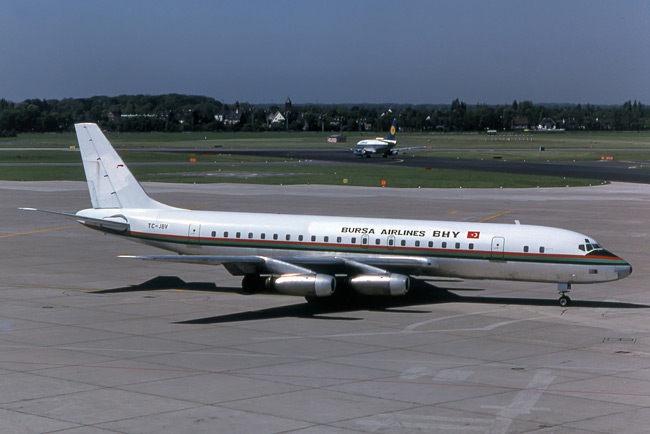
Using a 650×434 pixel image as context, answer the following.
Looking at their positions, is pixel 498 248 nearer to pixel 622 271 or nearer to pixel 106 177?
pixel 622 271

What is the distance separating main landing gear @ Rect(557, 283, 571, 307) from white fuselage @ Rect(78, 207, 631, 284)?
1.28 feet

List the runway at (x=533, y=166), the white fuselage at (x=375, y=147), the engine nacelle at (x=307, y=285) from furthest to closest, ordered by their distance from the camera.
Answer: the white fuselage at (x=375, y=147), the runway at (x=533, y=166), the engine nacelle at (x=307, y=285)

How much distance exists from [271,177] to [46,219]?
44392mm

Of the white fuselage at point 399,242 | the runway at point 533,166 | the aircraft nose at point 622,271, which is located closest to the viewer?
the aircraft nose at point 622,271

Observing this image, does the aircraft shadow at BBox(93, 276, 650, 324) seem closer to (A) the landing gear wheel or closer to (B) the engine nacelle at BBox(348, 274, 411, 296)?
(A) the landing gear wheel

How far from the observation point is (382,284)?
117 ft

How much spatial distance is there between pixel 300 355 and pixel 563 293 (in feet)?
46.2

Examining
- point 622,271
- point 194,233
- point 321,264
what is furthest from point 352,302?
point 622,271

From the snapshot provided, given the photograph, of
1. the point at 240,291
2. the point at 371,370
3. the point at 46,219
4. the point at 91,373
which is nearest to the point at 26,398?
the point at 91,373

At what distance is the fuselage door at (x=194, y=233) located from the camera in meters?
40.3

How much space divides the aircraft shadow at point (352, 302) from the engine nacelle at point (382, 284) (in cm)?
103

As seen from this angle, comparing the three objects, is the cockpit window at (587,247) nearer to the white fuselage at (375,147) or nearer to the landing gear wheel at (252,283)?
the landing gear wheel at (252,283)

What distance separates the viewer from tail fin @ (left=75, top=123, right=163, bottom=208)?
4238cm

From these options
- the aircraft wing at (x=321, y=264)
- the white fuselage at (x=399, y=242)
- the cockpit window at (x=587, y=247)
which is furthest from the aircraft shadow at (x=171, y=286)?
the cockpit window at (x=587, y=247)
